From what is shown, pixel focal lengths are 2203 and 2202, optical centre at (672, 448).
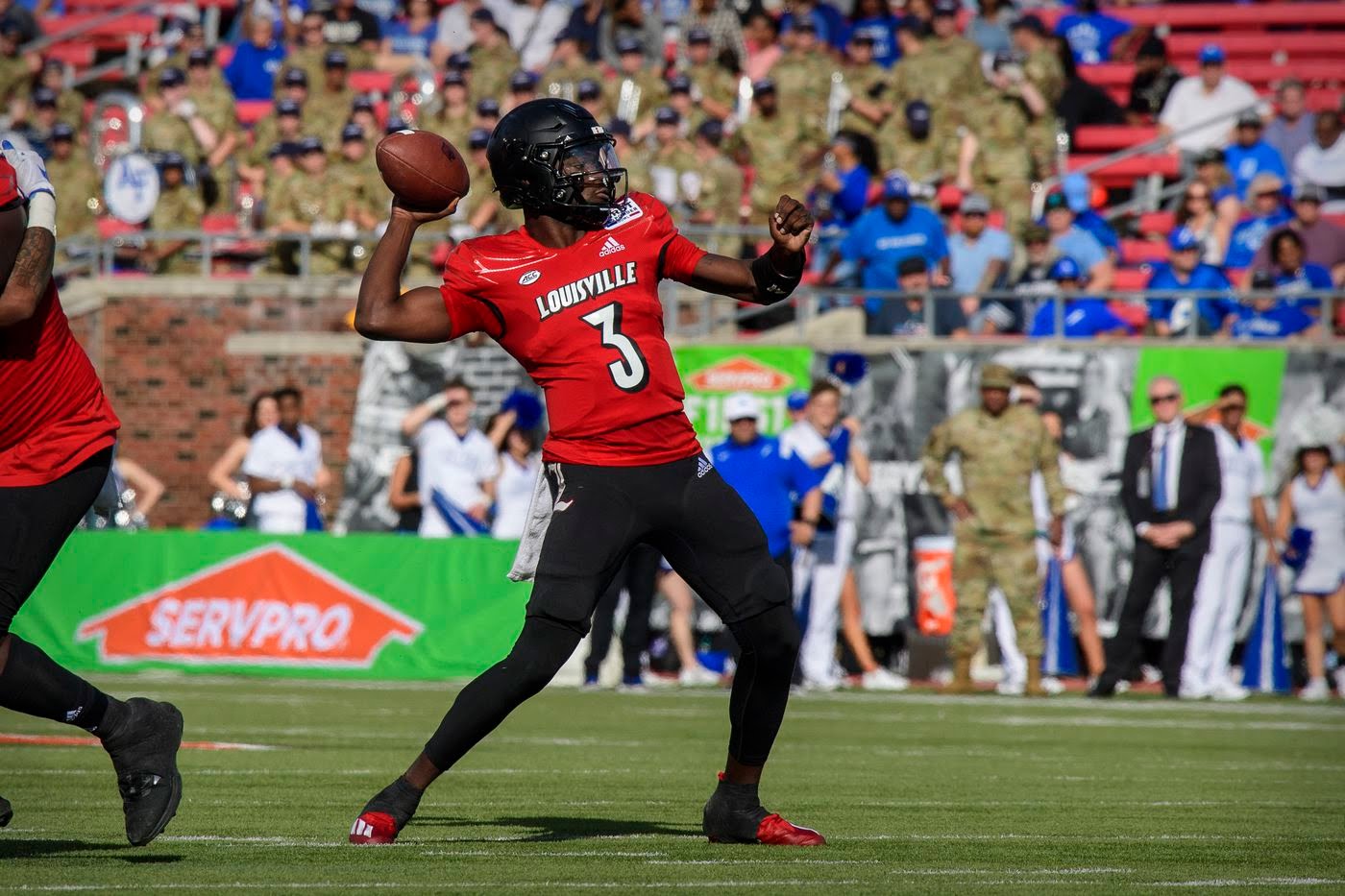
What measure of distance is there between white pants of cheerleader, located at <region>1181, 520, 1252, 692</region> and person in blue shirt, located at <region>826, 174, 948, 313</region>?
3549 millimetres

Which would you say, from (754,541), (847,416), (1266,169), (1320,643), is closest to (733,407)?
(847,416)

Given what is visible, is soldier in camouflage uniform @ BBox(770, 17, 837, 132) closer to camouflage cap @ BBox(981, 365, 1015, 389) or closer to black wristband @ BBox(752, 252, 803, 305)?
camouflage cap @ BBox(981, 365, 1015, 389)

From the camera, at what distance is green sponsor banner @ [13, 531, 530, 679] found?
1569 centimetres

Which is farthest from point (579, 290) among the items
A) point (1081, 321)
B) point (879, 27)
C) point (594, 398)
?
point (879, 27)

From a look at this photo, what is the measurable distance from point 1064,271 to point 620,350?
11820mm

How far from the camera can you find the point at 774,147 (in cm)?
1966

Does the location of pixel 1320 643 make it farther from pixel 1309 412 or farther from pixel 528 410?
pixel 528 410

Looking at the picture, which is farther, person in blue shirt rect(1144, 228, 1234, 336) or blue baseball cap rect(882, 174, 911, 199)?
blue baseball cap rect(882, 174, 911, 199)

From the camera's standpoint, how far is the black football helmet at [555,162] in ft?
21.3

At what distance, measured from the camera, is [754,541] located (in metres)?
6.53

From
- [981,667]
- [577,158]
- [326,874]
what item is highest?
[577,158]

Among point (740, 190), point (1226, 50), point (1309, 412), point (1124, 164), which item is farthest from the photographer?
point (1226, 50)

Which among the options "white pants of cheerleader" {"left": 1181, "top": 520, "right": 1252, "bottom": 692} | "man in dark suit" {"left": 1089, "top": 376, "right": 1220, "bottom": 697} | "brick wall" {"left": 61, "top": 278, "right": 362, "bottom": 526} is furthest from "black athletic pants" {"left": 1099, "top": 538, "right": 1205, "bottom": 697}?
"brick wall" {"left": 61, "top": 278, "right": 362, "bottom": 526}

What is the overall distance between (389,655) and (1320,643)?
6.65 meters
